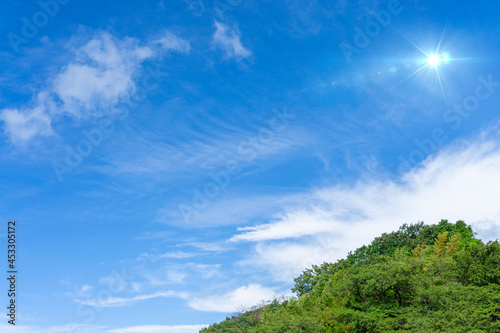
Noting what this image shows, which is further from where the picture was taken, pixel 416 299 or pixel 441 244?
pixel 441 244

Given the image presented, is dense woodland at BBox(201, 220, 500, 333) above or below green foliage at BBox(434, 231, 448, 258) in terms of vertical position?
below

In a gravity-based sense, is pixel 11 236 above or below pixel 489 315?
above

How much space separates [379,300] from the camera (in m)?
26.3

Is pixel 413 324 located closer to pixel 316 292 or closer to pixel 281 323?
pixel 281 323

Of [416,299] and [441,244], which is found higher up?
[441,244]

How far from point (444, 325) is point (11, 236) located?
23.5m

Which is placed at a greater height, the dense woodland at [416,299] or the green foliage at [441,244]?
the green foliage at [441,244]

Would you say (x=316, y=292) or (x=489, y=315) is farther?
(x=316, y=292)

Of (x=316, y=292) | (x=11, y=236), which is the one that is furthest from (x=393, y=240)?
(x=11, y=236)

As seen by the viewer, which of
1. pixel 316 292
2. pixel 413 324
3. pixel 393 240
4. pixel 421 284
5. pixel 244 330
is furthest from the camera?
pixel 393 240

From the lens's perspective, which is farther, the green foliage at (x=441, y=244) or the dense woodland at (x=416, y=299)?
the green foliage at (x=441, y=244)

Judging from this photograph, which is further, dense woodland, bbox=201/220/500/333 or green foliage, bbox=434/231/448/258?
green foliage, bbox=434/231/448/258

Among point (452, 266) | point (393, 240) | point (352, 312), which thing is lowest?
point (352, 312)

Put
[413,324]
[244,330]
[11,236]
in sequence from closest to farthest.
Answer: [11,236] → [413,324] → [244,330]
